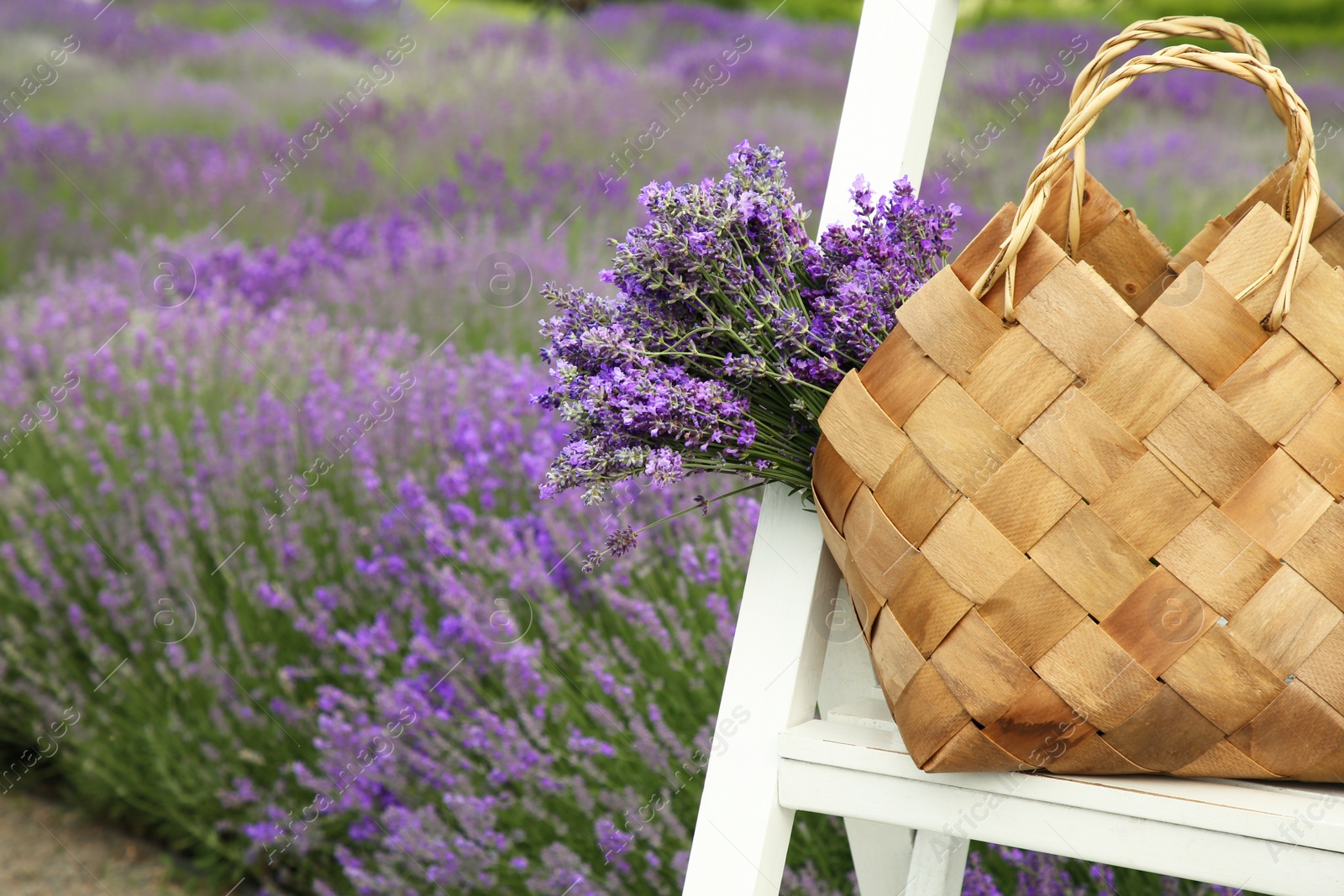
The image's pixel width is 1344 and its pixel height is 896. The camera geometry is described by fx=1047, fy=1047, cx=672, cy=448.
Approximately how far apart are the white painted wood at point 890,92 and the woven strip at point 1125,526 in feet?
0.64

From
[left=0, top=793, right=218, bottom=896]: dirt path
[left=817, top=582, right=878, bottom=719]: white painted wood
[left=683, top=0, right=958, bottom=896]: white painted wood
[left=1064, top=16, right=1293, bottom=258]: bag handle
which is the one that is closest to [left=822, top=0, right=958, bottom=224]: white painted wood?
[left=683, top=0, right=958, bottom=896]: white painted wood

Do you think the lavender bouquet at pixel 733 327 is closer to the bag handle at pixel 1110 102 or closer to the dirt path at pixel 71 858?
the bag handle at pixel 1110 102

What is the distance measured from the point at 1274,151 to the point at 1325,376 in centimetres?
241

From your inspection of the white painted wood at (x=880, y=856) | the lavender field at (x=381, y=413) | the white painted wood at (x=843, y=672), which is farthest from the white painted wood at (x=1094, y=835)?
the white painted wood at (x=880, y=856)

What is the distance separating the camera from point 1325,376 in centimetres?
64

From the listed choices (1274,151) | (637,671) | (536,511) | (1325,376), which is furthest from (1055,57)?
(1325,376)

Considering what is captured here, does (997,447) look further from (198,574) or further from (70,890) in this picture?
(70,890)

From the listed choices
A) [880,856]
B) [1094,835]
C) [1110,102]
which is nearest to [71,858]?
[880,856]

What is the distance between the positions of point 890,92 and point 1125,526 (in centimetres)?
40

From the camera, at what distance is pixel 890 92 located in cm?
84

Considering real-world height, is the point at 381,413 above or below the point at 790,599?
above

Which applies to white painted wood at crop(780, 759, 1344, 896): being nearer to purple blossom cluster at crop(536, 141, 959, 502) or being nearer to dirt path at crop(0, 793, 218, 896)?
purple blossom cluster at crop(536, 141, 959, 502)

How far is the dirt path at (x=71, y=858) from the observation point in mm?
2217

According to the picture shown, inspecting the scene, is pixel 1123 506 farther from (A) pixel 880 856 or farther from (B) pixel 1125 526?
(A) pixel 880 856
